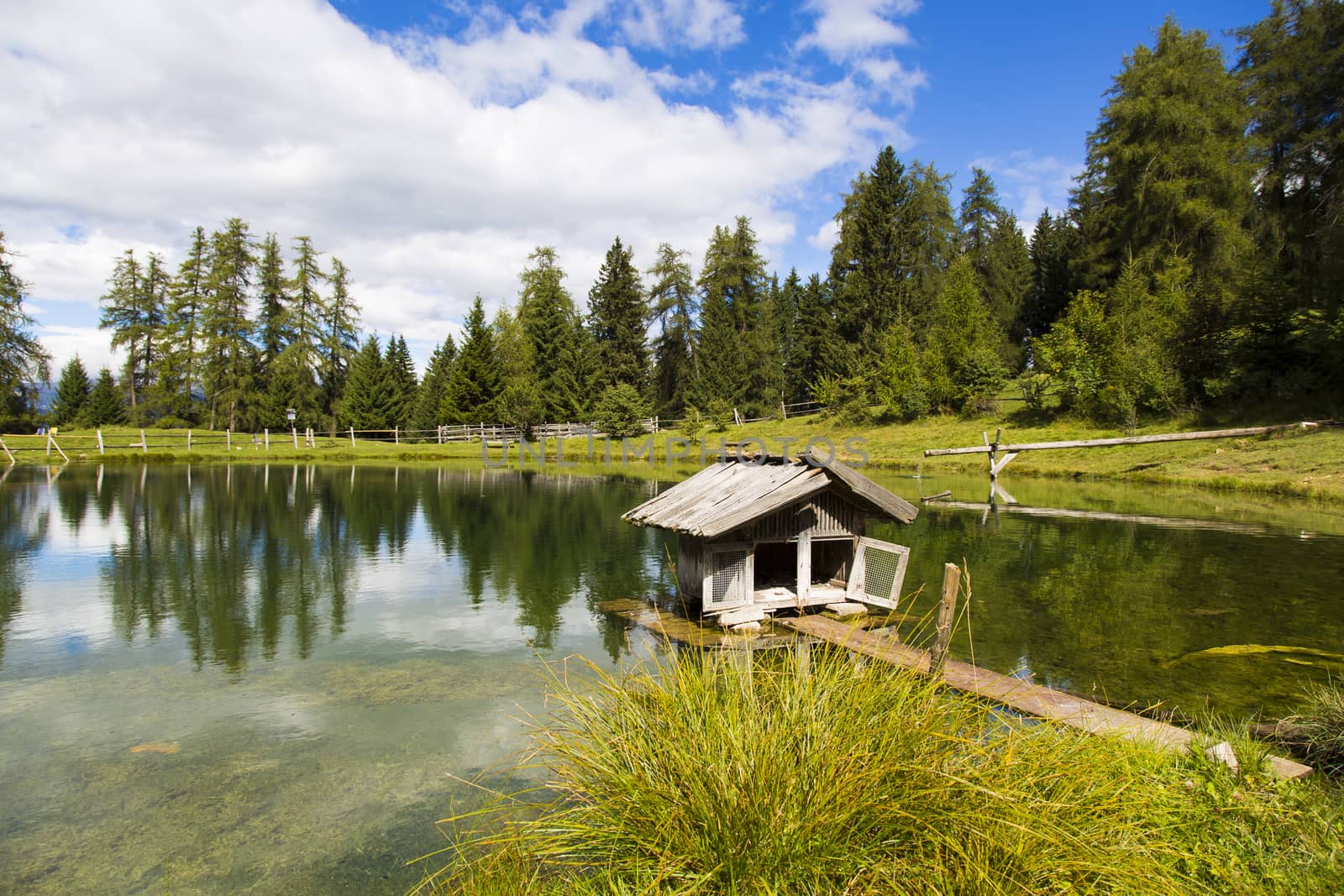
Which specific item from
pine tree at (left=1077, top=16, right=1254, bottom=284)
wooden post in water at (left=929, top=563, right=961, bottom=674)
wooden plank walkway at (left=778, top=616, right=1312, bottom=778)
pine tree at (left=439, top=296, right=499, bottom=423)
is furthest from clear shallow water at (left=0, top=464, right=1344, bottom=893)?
pine tree at (left=439, top=296, right=499, bottom=423)

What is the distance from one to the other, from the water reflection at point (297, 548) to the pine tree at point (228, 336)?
26.5m

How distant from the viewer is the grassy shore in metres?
24.2

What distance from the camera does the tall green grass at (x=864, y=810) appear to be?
3221 mm

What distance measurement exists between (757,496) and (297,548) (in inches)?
532

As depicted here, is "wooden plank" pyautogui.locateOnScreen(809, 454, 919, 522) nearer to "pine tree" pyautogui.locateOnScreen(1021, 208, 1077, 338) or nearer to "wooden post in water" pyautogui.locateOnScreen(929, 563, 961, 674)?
"wooden post in water" pyautogui.locateOnScreen(929, 563, 961, 674)

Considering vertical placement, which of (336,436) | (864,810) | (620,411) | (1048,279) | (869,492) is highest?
(1048,279)

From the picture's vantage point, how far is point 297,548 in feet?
60.3

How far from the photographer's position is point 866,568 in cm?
1198

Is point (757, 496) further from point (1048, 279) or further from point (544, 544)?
point (1048, 279)

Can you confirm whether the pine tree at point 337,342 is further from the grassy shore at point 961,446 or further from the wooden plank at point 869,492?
the wooden plank at point 869,492

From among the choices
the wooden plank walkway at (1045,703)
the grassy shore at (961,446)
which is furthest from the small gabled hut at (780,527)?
the grassy shore at (961,446)

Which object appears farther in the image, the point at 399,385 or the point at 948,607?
the point at 399,385

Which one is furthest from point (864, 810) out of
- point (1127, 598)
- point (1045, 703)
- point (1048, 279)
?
point (1048, 279)

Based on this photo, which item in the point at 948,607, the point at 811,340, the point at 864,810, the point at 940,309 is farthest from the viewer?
the point at 811,340
